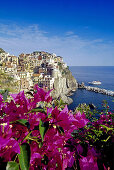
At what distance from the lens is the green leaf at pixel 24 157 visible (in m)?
0.52

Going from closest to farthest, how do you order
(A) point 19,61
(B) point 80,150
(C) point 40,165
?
(C) point 40,165 → (B) point 80,150 → (A) point 19,61

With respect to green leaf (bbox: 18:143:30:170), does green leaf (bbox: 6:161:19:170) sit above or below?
below

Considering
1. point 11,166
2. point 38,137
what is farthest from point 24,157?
point 38,137

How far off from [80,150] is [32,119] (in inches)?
17.8

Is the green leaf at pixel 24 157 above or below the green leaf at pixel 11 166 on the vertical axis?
above

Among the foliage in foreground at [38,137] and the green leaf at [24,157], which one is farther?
the foliage in foreground at [38,137]

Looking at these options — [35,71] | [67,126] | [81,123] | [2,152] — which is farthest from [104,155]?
[35,71]

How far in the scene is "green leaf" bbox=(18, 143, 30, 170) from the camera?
1.71 ft

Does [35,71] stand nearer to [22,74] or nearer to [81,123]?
[22,74]

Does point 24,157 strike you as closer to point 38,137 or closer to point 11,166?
point 11,166

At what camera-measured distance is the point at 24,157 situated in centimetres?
54

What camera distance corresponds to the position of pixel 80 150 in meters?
0.96

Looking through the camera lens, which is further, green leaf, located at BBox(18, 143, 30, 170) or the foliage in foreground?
the foliage in foreground

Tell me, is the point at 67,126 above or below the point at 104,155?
above
